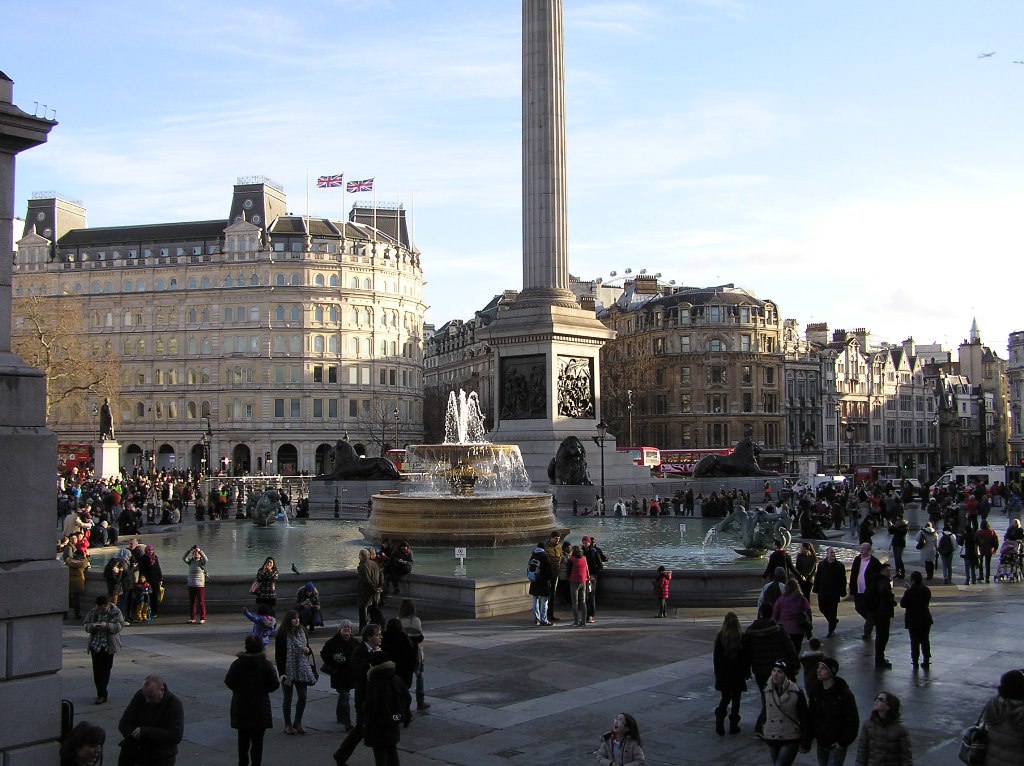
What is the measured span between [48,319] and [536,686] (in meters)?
68.9

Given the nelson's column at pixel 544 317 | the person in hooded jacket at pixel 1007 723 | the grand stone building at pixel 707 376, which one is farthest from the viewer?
the grand stone building at pixel 707 376

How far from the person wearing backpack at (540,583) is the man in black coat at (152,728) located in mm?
8486

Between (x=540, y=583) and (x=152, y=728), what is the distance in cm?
881

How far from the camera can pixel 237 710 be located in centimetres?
882

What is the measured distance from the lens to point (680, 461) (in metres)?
76.4

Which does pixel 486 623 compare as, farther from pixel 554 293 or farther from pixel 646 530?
pixel 554 293

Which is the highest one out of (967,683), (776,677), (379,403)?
(379,403)

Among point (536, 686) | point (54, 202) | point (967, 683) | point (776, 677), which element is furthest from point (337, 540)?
point (54, 202)

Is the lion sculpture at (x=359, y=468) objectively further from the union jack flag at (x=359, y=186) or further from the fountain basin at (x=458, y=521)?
the union jack flag at (x=359, y=186)

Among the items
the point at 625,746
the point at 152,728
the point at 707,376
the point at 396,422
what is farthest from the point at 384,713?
the point at 396,422

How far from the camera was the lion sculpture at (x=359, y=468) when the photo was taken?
43.0 metres

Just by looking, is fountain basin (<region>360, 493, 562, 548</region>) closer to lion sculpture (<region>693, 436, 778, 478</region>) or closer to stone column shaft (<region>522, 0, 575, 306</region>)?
stone column shaft (<region>522, 0, 575, 306</region>)

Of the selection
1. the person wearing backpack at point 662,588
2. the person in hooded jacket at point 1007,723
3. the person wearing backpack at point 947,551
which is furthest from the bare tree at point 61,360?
the person in hooded jacket at point 1007,723

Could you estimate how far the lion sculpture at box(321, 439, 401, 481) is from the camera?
43.0 metres
